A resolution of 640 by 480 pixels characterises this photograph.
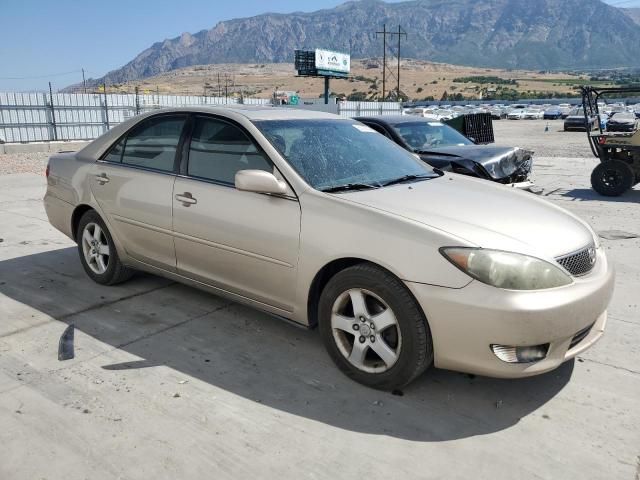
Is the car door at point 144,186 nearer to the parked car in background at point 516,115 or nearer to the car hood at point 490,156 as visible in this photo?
the car hood at point 490,156

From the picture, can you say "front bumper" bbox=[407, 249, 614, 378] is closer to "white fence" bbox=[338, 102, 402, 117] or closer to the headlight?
the headlight

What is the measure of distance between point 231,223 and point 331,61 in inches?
2361

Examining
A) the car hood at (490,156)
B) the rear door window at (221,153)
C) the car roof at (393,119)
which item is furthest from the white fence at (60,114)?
the rear door window at (221,153)

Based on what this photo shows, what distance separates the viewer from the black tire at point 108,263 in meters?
4.69

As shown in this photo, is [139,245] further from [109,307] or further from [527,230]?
[527,230]

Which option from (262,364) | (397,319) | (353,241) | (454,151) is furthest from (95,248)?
(454,151)

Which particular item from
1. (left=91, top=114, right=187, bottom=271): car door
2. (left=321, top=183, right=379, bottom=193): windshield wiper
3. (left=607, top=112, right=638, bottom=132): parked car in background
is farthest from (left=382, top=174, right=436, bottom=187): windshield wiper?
(left=607, top=112, right=638, bottom=132): parked car in background

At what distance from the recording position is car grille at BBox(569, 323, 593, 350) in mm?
2984

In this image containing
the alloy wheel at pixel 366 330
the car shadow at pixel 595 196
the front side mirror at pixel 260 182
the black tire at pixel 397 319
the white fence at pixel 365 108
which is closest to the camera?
the black tire at pixel 397 319

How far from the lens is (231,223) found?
3639mm

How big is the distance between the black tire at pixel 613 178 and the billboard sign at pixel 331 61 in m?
50.5

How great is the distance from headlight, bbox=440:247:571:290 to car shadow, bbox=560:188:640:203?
799 cm

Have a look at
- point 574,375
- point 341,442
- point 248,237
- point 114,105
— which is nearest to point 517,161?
point 574,375

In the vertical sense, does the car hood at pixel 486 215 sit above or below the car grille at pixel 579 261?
above
